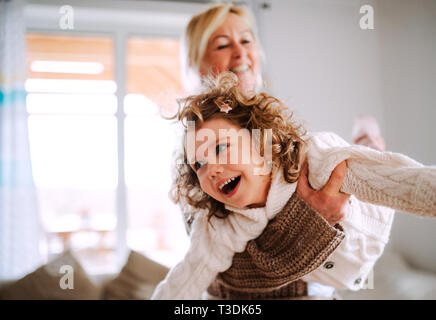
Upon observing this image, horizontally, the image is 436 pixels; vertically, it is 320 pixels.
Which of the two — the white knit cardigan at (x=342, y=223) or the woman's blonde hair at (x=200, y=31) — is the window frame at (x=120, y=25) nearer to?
A: the woman's blonde hair at (x=200, y=31)

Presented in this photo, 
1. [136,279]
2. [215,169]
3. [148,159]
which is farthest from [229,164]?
[148,159]

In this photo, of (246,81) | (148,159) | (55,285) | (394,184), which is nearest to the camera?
(394,184)

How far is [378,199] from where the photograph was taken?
60 cm

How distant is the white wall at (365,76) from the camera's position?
1506 millimetres

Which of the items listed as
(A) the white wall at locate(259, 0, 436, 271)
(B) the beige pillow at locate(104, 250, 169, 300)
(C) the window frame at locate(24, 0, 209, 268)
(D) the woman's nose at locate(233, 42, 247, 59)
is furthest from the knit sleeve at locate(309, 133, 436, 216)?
(C) the window frame at locate(24, 0, 209, 268)

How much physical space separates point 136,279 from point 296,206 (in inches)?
49.0

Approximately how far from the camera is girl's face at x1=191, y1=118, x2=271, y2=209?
680mm

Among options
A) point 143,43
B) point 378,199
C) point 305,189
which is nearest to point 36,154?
point 143,43

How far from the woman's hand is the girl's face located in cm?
8

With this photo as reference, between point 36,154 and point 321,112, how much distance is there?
1.92 metres

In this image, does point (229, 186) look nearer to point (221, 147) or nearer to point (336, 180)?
point (221, 147)

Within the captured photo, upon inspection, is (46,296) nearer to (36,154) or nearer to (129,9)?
(36,154)

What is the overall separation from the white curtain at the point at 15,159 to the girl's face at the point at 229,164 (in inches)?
78.0

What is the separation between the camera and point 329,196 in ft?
2.19
